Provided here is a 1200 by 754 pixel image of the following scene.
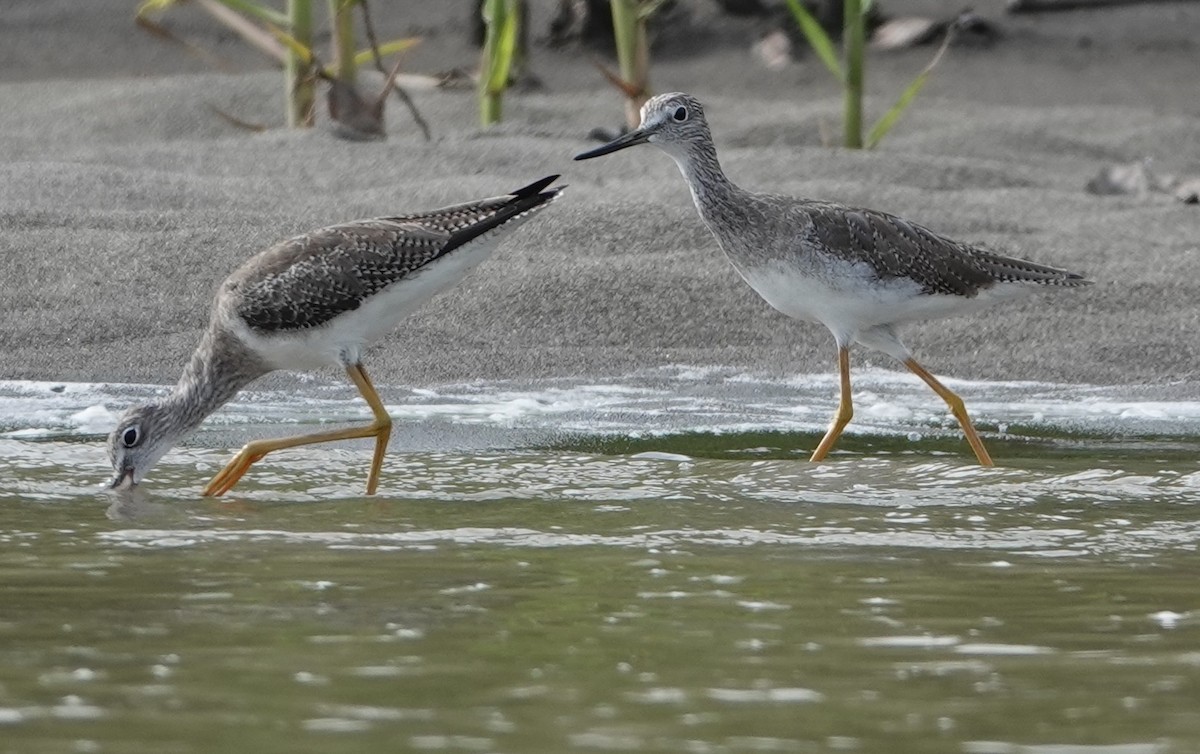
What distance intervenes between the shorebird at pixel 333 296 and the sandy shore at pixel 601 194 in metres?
1.27

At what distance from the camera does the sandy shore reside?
343 inches

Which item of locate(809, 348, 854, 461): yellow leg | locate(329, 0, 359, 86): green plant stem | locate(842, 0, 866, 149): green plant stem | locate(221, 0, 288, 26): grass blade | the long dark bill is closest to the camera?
locate(809, 348, 854, 461): yellow leg

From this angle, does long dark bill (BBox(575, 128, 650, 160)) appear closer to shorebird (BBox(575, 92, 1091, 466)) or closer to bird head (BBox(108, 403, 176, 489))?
shorebird (BBox(575, 92, 1091, 466))

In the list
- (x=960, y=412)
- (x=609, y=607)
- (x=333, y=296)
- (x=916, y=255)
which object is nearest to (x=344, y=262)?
(x=333, y=296)

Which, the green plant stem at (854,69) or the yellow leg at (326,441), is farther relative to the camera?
the green plant stem at (854,69)

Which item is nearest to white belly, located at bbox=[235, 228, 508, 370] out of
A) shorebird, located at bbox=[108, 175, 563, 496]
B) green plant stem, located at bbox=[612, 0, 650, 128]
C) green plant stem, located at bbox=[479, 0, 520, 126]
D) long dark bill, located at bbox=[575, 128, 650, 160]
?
shorebird, located at bbox=[108, 175, 563, 496]

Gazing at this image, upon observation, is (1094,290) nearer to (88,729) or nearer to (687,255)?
(687,255)

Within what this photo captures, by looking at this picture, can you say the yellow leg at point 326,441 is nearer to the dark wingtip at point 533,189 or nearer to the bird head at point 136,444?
the bird head at point 136,444

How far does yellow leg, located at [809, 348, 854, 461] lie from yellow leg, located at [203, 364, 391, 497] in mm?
1509

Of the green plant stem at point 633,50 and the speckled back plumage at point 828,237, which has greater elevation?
the green plant stem at point 633,50

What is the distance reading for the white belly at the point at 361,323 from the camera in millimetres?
6938

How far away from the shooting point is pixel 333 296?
6.88m

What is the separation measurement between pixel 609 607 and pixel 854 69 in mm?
7103

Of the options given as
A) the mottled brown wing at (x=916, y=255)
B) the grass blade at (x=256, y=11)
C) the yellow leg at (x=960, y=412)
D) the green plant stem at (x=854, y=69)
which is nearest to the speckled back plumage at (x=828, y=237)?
the mottled brown wing at (x=916, y=255)
